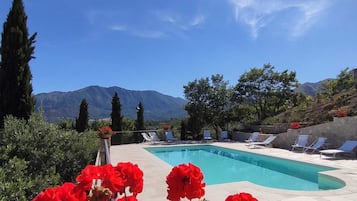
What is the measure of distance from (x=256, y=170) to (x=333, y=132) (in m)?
4.48

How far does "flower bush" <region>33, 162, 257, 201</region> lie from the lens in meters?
1.04

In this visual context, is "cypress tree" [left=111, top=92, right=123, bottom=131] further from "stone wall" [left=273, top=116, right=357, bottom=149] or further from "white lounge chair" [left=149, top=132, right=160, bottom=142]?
"stone wall" [left=273, top=116, right=357, bottom=149]

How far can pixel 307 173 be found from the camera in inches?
393

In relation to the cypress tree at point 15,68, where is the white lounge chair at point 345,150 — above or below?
below

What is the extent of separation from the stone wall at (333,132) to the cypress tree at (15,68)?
1186cm

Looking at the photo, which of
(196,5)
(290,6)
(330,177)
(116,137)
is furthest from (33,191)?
(116,137)

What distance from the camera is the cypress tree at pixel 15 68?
352 inches

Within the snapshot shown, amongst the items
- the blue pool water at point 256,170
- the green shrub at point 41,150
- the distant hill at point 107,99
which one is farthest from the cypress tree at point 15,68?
the distant hill at point 107,99

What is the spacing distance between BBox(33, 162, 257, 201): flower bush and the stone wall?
1304 cm

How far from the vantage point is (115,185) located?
131cm

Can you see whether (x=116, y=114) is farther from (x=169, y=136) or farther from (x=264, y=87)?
(x=264, y=87)

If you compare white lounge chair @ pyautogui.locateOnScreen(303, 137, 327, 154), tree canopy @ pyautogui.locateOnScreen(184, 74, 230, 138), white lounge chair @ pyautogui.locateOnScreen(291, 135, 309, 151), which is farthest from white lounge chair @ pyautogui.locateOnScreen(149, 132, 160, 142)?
white lounge chair @ pyautogui.locateOnScreen(303, 137, 327, 154)

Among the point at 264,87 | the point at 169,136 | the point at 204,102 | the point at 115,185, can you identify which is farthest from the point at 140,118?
the point at 115,185

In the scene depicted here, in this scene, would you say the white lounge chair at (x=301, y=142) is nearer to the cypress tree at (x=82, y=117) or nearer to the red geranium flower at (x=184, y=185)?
the cypress tree at (x=82, y=117)
